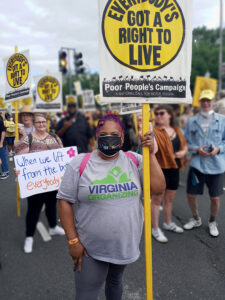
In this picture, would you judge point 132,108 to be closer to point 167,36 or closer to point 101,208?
point 167,36

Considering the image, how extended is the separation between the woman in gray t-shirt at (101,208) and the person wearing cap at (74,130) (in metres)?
3.58

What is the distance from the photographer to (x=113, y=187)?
62.8 inches

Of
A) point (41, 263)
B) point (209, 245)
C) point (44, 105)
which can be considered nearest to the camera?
point (41, 263)

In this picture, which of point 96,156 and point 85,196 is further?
point 96,156

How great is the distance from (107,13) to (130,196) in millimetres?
1253

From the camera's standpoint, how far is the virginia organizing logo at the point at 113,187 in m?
1.58

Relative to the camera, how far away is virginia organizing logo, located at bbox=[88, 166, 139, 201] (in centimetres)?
158

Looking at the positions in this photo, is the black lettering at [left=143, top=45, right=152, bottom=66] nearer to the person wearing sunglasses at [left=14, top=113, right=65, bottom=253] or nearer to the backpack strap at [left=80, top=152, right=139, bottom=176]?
the backpack strap at [left=80, top=152, right=139, bottom=176]

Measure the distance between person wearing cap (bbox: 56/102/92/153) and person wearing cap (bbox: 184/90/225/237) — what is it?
8.35 ft

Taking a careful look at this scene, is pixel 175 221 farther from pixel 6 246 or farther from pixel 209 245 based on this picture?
pixel 6 246

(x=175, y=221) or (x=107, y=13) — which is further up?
(x=107, y=13)

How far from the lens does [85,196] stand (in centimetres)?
159

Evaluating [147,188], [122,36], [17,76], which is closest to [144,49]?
[122,36]

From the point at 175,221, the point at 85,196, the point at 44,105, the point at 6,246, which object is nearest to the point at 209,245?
the point at 175,221
